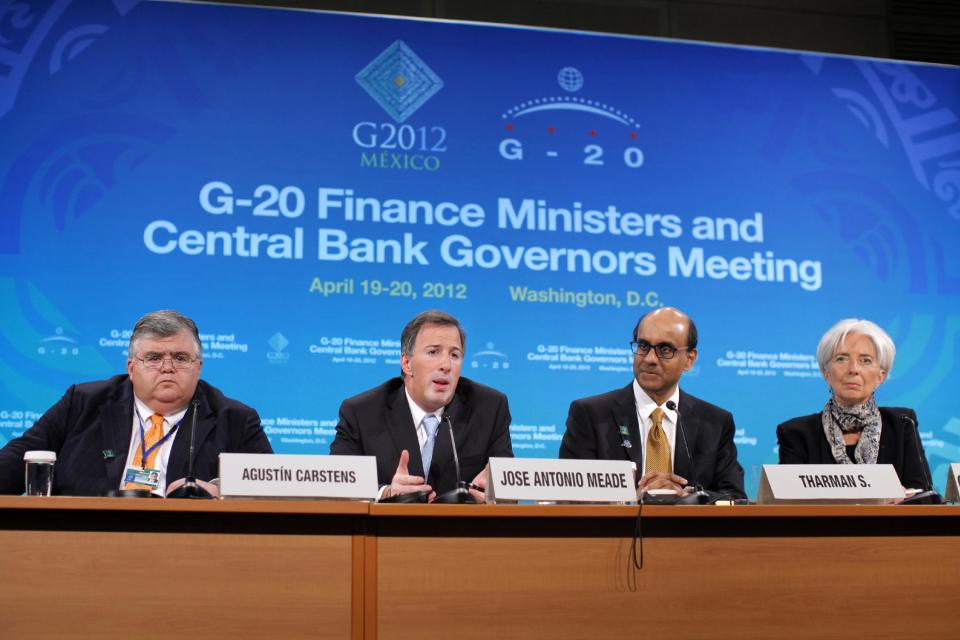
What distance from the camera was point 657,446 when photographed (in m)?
3.26

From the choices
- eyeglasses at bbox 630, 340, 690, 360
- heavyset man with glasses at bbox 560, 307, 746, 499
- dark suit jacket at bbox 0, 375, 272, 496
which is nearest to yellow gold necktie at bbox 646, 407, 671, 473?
heavyset man with glasses at bbox 560, 307, 746, 499

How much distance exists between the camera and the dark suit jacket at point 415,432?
→ 3.12 metres

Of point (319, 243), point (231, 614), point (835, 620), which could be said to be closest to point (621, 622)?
point (835, 620)

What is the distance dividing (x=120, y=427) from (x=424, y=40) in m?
2.07

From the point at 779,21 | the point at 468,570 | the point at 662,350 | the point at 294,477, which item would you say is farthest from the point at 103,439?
the point at 779,21

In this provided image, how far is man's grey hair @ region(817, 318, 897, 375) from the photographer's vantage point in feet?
11.3

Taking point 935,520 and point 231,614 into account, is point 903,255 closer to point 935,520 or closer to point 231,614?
point 935,520

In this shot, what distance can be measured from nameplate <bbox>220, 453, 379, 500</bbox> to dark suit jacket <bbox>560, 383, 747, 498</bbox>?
3.98ft

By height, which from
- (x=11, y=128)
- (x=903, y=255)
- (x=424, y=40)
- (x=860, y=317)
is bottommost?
(x=860, y=317)

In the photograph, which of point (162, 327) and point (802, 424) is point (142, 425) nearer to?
point (162, 327)

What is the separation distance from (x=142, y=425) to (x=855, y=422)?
230 cm

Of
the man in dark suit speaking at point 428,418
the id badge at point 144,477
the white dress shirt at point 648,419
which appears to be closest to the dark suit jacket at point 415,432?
the man in dark suit speaking at point 428,418

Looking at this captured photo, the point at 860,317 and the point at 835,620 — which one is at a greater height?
the point at 860,317

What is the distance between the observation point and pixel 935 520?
7.41ft
